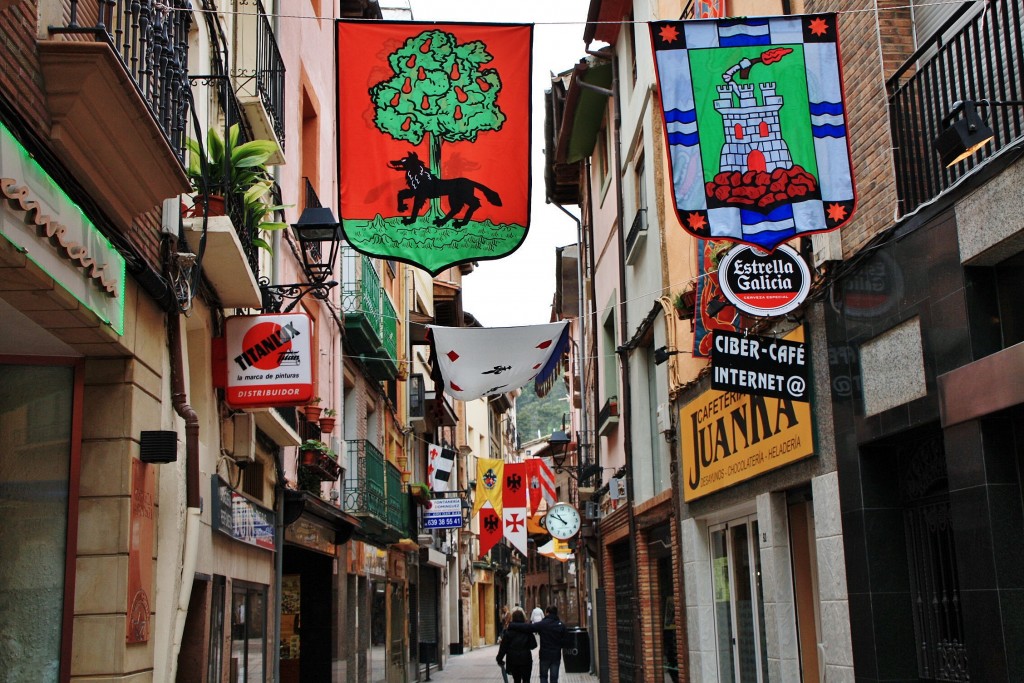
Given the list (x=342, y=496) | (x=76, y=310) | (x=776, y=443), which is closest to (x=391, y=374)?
(x=342, y=496)

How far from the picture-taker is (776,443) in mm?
9812

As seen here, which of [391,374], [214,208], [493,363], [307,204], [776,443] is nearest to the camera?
[214,208]

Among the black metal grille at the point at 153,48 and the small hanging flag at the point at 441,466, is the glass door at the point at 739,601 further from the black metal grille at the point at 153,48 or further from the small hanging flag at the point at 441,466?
the small hanging flag at the point at 441,466

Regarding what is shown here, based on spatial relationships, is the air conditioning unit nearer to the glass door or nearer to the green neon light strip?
the green neon light strip

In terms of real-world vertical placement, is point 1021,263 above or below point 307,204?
below

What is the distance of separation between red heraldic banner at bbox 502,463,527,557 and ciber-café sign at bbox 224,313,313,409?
17686 millimetres

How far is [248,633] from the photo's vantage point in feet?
36.9

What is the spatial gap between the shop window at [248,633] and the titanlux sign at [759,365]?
504 centimetres

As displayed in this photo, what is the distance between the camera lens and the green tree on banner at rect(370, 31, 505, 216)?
28.3 ft

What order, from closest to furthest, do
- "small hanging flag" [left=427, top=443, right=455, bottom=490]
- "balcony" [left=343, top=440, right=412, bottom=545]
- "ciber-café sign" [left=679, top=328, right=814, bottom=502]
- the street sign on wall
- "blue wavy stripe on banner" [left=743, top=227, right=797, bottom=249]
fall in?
"blue wavy stripe on banner" [left=743, top=227, right=797, bottom=249] → "ciber-café sign" [left=679, top=328, right=814, bottom=502] → "balcony" [left=343, top=440, right=412, bottom=545] → "small hanging flag" [left=427, top=443, right=455, bottom=490] → the street sign on wall

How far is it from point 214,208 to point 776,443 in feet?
16.7

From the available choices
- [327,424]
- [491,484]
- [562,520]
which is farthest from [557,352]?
[491,484]

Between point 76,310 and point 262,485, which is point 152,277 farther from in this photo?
point 262,485

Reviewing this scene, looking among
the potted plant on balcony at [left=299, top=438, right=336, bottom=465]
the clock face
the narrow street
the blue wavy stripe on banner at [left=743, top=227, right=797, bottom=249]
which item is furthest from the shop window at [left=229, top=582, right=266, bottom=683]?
the narrow street
